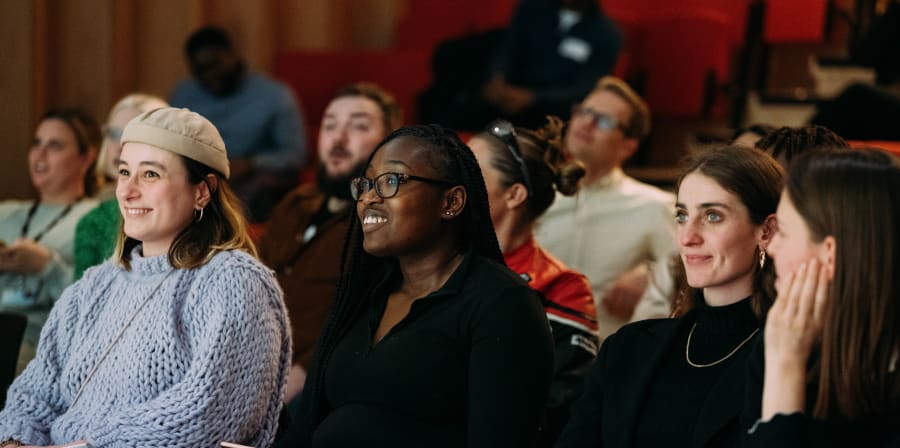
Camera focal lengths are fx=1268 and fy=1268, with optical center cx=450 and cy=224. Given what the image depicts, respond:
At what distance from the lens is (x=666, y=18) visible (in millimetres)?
6512

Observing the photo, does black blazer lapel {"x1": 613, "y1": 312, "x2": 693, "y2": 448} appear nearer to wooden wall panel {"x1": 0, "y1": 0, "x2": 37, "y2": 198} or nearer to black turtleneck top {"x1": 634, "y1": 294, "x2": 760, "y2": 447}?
black turtleneck top {"x1": 634, "y1": 294, "x2": 760, "y2": 447}

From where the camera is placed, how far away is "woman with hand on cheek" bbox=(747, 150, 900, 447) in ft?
5.94

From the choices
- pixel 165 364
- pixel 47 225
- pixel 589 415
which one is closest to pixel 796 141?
pixel 589 415

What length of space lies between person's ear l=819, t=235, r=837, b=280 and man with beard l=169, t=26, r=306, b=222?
395cm

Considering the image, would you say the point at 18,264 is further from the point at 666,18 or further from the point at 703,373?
the point at 666,18

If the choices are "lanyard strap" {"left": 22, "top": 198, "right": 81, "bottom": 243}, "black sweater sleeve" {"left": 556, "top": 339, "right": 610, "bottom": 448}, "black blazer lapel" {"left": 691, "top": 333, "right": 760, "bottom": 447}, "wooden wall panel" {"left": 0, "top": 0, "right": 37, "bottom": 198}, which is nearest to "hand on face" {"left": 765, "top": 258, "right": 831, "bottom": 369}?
"black blazer lapel" {"left": 691, "top": 333, "right": 760, "bottom": 447}

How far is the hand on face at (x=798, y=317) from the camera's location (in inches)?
72.5

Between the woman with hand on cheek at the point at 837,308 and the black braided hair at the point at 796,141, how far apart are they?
775 mm

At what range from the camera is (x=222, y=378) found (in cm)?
259

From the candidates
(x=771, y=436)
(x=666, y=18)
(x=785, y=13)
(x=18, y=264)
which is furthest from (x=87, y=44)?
(x=771, y=436)

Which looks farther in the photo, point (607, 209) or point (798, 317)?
point (607, 209)

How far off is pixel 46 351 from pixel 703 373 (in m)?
1.49

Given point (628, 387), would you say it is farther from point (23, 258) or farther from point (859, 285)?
point (23, 258)

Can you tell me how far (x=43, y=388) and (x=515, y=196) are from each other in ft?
4.09
